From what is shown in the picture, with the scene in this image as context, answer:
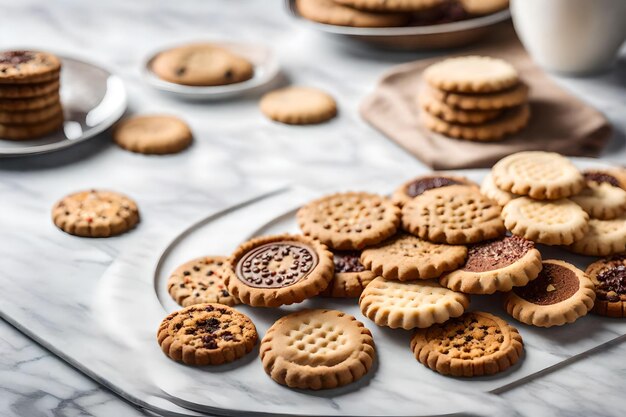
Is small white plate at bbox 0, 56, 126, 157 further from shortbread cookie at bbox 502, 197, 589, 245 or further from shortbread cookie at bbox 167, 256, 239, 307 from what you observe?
shortbread cookie at bbox 502, 197, 589, 245

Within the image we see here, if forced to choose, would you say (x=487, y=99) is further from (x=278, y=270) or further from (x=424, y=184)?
(x=278, y=270)

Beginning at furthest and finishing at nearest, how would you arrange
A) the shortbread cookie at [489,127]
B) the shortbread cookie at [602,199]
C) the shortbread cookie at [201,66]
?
the shortbread cookie at [201,66] → the shortbread cookie at [489,127] → the shortbread cookie at [602,199]

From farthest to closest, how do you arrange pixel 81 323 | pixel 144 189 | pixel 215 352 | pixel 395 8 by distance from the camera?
pixel 395 8
pixel 144 189
pixel 81 323
pixel 215 352

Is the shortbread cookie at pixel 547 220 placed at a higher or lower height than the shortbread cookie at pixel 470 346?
higher

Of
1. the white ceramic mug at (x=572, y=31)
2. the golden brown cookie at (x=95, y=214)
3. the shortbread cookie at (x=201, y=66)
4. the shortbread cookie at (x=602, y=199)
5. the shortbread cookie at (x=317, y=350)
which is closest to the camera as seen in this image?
the shortbread cookie at (x=317, y=350)

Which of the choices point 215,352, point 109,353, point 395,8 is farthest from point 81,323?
point 395,8

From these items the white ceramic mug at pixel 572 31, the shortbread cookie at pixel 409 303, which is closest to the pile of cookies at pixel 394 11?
the white ceramic mug at pixel 572 31

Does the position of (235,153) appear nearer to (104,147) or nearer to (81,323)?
(104,147)

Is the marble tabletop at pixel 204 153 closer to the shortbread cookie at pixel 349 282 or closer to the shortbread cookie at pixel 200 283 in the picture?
the shortbread cookie at pixel 200 283

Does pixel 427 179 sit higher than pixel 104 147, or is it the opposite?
pixel 427 179
